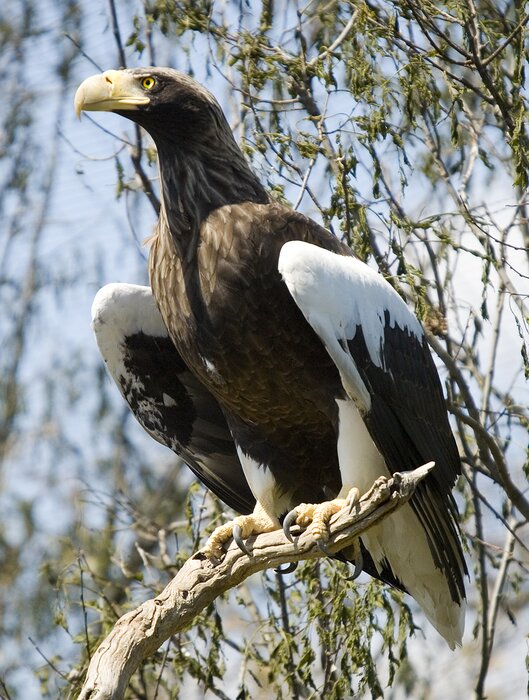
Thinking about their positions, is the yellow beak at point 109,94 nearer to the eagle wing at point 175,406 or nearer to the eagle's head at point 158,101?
the eagle's head at point 158,101

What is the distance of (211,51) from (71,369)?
20.8 ft

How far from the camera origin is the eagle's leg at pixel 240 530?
4641 millimetres

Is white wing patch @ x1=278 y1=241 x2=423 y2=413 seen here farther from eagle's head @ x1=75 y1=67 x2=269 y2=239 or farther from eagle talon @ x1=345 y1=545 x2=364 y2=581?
eagle talon @ x1=345 y1=545 x2=364 y2=581

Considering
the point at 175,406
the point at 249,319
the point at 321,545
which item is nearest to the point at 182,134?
the point at 249,319

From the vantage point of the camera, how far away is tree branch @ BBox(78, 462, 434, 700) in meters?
3.91

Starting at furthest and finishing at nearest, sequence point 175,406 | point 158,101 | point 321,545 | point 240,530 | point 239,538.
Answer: point 175,406, point 158,101, point 240,530, point 239,538, point 321,545

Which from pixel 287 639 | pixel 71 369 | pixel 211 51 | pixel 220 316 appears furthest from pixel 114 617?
pixel 71 369

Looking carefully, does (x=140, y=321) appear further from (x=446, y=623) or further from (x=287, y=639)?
(x=446, y=623)

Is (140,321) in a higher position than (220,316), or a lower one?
higher

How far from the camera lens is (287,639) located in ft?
17.2

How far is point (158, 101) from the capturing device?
16.3 ft

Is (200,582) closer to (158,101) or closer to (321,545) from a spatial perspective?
(321,545)

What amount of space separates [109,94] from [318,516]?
195 centimetres

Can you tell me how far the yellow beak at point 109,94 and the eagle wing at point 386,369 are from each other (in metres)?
1.00
